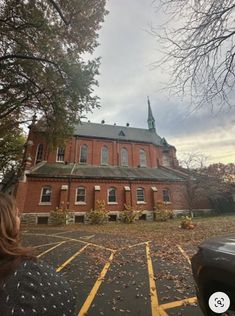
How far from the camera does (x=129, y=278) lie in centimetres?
648

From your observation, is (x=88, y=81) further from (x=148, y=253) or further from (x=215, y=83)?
(x=148, y=253)

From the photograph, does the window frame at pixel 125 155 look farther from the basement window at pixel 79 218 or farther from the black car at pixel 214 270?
the black car at pixel 214 270

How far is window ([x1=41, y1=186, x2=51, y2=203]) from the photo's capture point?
2450cm

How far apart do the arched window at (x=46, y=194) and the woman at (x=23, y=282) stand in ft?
79.3

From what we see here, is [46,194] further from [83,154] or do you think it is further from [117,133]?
[117,133]

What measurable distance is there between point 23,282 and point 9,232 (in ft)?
1.32

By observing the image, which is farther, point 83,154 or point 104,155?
point 104,155

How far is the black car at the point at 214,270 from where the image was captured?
2.59m

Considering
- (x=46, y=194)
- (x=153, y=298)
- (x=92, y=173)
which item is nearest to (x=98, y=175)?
(x=92, y=173)

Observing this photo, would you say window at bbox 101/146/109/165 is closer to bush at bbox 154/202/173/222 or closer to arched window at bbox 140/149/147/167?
arched window at bbox 140/149/147/167

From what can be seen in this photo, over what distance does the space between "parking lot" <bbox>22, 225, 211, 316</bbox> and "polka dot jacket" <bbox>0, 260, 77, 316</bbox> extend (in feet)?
4.18

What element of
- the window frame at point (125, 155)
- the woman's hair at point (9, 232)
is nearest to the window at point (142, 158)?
the window frame at point (125, 155)

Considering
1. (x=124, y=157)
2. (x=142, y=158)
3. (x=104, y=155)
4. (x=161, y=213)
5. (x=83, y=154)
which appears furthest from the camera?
(x=142, y=158)

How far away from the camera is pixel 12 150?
32.2m
